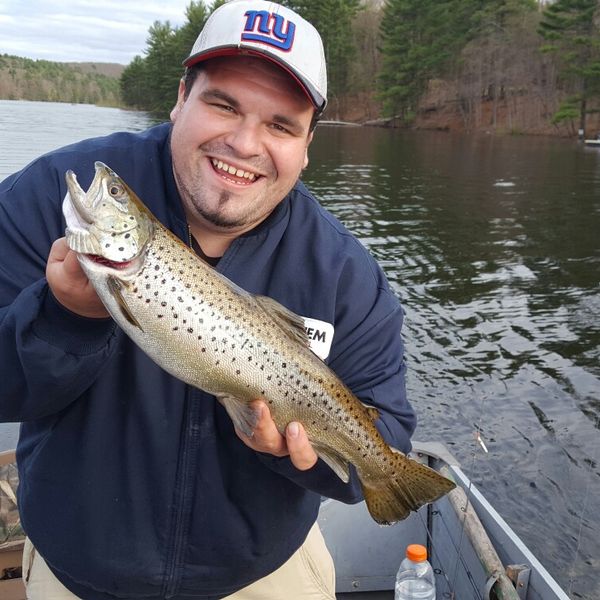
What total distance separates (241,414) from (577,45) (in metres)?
58.9

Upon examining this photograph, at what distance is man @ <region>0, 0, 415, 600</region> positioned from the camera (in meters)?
2.76

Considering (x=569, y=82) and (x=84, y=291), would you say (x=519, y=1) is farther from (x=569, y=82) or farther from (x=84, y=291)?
(x=84, y=291)

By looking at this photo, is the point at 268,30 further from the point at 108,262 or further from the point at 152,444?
the point at 152,444

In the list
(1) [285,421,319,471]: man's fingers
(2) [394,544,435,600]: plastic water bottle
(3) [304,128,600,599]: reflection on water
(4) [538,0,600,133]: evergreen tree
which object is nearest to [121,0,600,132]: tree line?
(4) [538,0,600,133]: evergreen tree

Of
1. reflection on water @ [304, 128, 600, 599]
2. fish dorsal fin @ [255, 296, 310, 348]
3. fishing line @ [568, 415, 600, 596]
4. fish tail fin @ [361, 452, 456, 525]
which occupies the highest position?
fish dorsal fin @ [255, 296, 310, 348]

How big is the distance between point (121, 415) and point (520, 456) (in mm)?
6517

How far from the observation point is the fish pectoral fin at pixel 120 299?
2.41 meters

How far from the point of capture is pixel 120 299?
245cm

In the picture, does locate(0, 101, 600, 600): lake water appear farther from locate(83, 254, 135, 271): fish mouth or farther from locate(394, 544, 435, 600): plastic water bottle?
locate(83, 254, 135, 271): fish mouth

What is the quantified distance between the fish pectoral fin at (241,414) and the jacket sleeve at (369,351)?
62 cm

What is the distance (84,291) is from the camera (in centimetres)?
234

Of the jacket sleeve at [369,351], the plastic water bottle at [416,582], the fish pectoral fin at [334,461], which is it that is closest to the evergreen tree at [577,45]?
the plastic water bottle at [416,582]

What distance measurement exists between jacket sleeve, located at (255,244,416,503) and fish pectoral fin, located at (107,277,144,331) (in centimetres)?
98

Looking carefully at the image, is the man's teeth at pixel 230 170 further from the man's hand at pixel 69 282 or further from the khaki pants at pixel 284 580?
the khaki pants at pixel 284 580
